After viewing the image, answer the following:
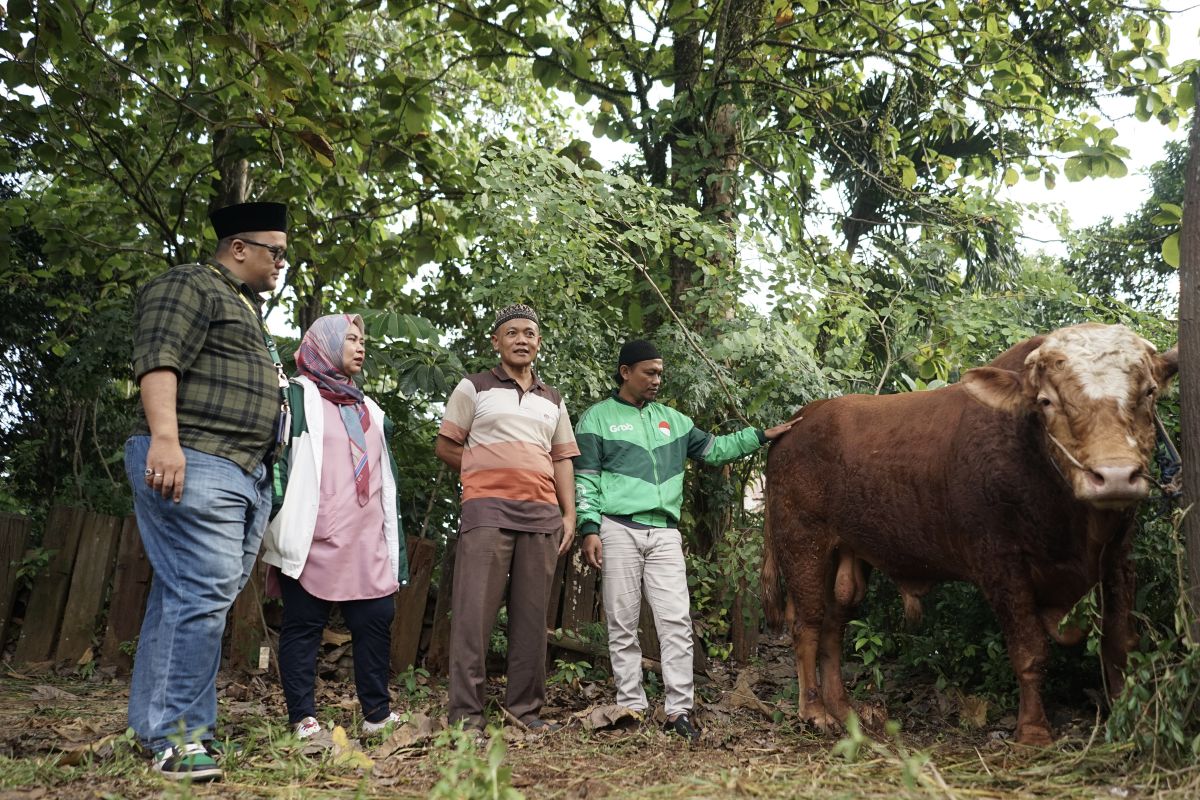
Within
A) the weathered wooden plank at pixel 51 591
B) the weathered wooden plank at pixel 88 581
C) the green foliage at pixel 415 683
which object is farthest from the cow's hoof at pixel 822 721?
the weathered wooden plank at pixel 51 591

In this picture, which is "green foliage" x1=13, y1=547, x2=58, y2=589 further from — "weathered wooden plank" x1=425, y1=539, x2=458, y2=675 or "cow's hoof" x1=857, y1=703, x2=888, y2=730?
"cow's hoof" x1=857, y1=703, x2=888, y2=730

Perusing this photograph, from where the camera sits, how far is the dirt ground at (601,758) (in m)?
3.28

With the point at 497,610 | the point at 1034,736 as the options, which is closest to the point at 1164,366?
the point at 1034,736

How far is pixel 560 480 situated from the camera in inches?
205

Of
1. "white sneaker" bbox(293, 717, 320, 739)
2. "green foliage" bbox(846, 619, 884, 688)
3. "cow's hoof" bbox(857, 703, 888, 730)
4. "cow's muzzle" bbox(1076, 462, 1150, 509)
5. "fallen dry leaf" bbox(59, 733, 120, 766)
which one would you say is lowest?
"fallen dry leaf" bbox(59, 733, 120, 766)

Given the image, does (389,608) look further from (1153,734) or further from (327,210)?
(327,210)

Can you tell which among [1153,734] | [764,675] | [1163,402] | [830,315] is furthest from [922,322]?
[1153,734]

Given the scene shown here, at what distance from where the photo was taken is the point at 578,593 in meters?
6.29

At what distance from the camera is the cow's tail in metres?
5.59

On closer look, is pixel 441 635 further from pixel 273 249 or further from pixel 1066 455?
pixel 1066 455

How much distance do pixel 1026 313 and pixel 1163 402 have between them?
288 centimetres

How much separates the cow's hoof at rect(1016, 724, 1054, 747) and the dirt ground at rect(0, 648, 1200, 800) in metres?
0.06

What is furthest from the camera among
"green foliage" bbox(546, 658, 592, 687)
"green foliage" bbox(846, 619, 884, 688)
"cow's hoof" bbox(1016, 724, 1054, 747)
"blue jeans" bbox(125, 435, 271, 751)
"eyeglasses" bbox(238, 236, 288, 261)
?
"green foliage" bbox(546, 658, 592, 687)

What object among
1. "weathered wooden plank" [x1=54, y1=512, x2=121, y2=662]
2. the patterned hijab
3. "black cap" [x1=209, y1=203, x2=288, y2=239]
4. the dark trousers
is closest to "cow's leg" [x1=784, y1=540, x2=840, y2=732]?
the dark trousers
